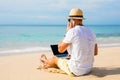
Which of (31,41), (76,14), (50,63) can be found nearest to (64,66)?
(50,63)

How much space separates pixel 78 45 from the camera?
5605 millimetres

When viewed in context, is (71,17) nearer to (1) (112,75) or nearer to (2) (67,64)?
(2) (67,64)

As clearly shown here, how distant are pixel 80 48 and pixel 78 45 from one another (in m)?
0.06

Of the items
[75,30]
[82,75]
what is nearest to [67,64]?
[82,75]

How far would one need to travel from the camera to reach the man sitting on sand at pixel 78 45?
559cm

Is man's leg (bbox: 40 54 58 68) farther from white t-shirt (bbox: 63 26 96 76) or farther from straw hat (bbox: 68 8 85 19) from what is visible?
straw hat (bbox: 68 8 85 19)

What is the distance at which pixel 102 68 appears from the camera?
21.5 ft

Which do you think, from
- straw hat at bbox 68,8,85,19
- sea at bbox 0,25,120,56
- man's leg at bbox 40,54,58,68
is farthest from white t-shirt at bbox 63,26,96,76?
sea at bbox 0,25,120,56

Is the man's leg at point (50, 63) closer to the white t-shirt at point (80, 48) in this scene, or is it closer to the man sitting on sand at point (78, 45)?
the man sitting on sand at point (78, 45)

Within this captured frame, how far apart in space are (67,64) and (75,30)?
2.33ft

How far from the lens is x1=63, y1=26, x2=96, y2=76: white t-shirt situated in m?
5.58

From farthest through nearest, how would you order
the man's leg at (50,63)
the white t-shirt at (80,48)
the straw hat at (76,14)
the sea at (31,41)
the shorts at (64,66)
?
the sea at (31,41)
the man's leg at (50,63)
the shorts at (64,66)
the straw hat at (76,14)
the white t-shirt at (80,48)

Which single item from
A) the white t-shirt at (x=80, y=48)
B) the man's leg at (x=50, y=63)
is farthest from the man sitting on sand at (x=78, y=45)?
the man's leg at (x=50, y=63)

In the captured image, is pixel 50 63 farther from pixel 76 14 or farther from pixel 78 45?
pixel 76 14
